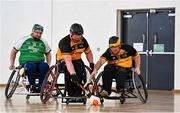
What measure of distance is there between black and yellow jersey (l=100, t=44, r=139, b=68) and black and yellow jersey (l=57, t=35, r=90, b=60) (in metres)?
0.35

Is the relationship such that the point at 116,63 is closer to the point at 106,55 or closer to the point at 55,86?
the point at 106,55

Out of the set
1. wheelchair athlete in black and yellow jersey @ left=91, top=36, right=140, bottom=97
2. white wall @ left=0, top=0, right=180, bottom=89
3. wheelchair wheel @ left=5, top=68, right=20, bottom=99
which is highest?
white wall @ left=0, top=0, right=180, bottom=89

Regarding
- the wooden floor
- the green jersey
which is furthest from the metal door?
the green jersey

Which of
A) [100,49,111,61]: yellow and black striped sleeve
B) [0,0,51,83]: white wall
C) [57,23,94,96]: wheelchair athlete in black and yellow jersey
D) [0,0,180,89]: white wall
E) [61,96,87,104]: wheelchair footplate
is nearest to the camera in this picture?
[57,23,94,96]: wheelchair athlete in black and yellow jersey

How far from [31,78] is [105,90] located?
92 cm

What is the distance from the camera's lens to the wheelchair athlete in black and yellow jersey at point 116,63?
5325 mm

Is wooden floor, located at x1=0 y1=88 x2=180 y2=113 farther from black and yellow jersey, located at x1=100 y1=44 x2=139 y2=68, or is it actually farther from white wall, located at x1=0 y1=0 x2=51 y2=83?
white wall, located at x1=0 y1=0 x2=51 y2=83

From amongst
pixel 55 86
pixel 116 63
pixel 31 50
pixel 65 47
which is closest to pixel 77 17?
pixel 31 50

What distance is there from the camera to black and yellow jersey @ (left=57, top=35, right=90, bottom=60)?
16.4 ft

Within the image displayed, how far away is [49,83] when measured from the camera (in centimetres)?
520

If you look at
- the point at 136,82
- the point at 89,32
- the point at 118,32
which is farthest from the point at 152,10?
the point at 136,82

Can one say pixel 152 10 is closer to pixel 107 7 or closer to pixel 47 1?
pixel 107 7

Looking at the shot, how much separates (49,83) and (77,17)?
184 inches

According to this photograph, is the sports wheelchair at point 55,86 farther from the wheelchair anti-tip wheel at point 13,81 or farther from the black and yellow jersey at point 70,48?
the wheelchair anti-tip wheel at point 13,81
